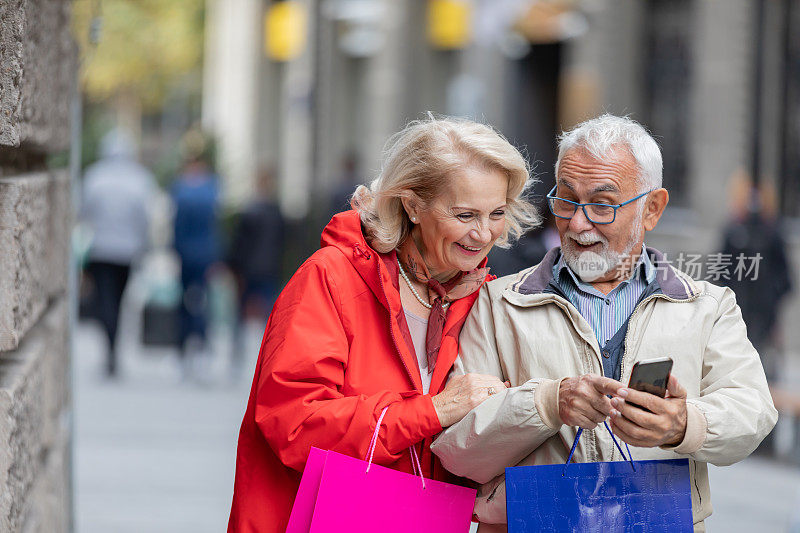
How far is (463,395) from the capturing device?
269 centimetres

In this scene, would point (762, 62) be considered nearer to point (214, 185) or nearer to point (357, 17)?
point (214, 185)

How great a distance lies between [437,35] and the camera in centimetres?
1778

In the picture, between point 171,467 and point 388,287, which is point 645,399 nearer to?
point 388,287

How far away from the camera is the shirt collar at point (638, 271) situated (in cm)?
283

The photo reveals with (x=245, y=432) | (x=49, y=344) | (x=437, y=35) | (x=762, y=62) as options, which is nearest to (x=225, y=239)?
(x=437, y=35)

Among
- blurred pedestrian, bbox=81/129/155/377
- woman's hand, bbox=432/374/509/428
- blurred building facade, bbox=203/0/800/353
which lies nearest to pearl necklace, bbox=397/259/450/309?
woman's hand, bbox=432/374/509/428

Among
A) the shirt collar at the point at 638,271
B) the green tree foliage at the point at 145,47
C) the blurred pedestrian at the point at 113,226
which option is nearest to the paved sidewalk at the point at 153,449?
the blurred pedestrian at the point at 113,226

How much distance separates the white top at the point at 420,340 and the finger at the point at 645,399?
1.93 feet

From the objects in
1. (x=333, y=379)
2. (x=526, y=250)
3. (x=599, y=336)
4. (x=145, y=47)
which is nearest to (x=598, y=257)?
(x=599, y=336)

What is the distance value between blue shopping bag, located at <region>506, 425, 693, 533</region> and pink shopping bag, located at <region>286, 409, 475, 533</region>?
0.22m

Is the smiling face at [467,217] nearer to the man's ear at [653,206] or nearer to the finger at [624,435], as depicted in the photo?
the man's ear at [653,206]

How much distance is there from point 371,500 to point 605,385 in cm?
63

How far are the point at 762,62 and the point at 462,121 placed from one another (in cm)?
949

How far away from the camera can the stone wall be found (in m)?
2.71
